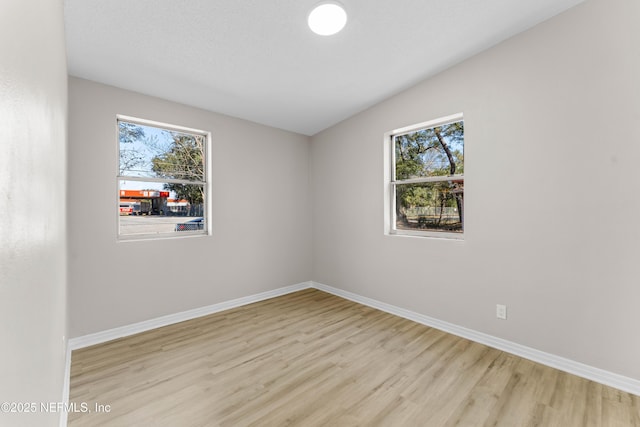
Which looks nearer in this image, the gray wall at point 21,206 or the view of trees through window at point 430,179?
the gray wall at point 21,206

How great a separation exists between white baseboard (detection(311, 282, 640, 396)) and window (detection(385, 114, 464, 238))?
0.95 metres

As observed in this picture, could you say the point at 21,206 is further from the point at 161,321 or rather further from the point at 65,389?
the point at 161,321

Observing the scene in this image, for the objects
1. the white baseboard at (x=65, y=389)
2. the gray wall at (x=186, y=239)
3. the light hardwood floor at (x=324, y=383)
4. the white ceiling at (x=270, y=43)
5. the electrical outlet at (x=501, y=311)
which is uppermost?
the white ceiling at (x=270, y=43)

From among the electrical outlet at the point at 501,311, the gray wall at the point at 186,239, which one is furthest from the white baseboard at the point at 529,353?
the gray wall at the point at 186,239

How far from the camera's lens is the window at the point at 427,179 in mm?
3100

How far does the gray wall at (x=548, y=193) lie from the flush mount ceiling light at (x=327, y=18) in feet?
4.68

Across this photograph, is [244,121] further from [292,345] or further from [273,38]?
[292,345]

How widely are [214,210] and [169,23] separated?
2.00 metres

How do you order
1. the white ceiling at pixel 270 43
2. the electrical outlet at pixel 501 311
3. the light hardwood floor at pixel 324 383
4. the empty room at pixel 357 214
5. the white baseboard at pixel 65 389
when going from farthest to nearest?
the electrical outlet at pixel 501 311
the white ceiling at pixel 270 43
the empty room at pixel 357 214
the light hardwood floor at pixel 324 383
the white baseboard at pixel 65 389

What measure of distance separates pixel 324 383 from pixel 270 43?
2.74 metres

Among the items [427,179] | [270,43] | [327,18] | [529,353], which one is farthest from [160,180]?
[529,353]

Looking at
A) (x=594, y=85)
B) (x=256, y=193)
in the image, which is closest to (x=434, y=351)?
(x=594, y=85)

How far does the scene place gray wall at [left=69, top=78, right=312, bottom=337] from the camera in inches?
106

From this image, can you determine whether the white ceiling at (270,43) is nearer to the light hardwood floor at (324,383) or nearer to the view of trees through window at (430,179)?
the view of trees through window at (430,179)
